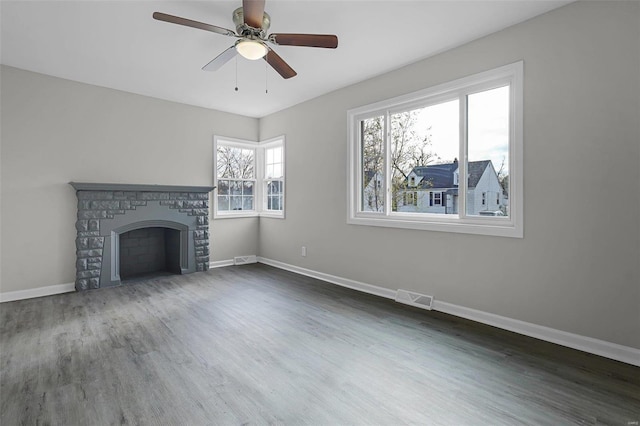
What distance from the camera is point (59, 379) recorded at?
7.06 feet

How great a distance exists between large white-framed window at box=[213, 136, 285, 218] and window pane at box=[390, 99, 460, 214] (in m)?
2.30

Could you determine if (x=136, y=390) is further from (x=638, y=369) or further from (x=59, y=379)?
(x=638, y=369)

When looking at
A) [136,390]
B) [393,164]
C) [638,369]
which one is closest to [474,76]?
[393,164]

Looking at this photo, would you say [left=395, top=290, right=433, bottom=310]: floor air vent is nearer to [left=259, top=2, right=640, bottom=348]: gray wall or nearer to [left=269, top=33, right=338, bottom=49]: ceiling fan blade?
[left=259, top=2, right=640, bottom=348]: gray wall

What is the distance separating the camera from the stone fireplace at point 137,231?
14.0ft

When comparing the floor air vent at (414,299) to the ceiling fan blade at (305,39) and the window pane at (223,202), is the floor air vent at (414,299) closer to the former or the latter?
the ceiling fan blade at (305,39)

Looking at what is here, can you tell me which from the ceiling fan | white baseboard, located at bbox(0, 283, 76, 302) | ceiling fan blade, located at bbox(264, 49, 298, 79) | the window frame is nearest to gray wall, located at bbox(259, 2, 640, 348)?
ceiling fan blade, located at bbox(264, 49, 298, 79)

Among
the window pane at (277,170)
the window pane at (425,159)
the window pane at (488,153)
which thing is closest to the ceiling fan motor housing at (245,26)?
the window pane at (425,159)

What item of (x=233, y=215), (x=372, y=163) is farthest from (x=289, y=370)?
(x=233, y=215)

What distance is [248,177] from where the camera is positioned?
611 cm

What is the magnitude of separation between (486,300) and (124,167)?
4.88m

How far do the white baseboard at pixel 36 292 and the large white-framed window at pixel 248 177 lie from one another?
2216 mm

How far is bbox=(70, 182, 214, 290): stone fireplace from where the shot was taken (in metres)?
4.26

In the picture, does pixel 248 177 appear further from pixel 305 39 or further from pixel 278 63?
pixel 305 39
